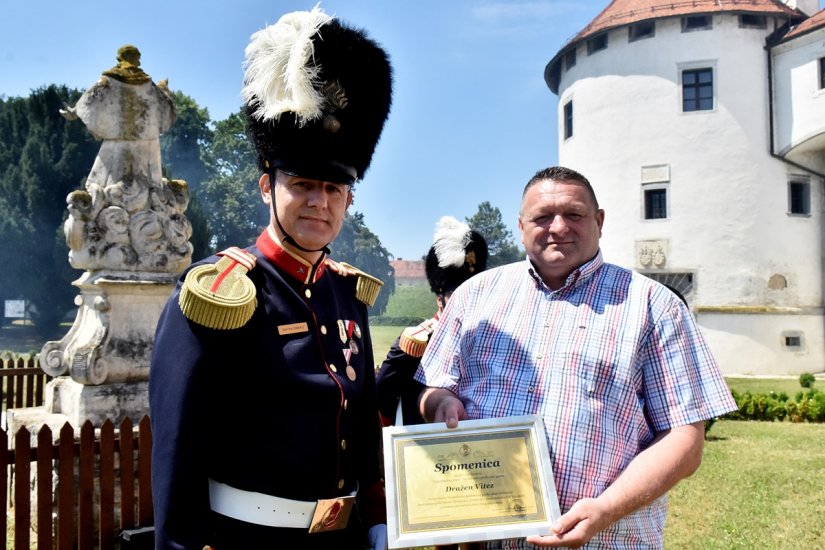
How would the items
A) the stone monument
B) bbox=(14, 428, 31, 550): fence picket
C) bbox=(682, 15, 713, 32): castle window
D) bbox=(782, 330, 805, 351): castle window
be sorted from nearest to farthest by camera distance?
bbox=(14, 428, 31, 550): fence picket → the stone monument → bbox=(782, 330, 805, 351): castle window → bbox=(682, 15, 713, 32): castle window

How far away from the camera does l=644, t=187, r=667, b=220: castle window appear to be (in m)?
24.3

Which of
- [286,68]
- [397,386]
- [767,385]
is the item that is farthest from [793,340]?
[286,68]

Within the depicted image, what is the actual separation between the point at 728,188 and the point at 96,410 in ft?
74.1

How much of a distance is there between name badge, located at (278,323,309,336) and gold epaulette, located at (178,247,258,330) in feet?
0.48

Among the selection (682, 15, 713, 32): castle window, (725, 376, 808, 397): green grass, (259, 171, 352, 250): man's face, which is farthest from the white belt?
(682, 15, 713, 32): castle window

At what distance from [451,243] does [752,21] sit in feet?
77.0

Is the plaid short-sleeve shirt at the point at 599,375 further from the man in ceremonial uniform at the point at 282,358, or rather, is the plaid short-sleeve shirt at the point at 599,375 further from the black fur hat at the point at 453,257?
the black fur hat at the point at 453,257

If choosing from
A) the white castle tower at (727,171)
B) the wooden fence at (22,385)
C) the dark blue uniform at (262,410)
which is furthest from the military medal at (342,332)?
the white castle tower at (727,171)

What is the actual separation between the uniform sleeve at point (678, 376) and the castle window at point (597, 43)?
24.9 metres

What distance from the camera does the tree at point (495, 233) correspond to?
57812 millimetres

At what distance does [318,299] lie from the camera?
2732 millimetres

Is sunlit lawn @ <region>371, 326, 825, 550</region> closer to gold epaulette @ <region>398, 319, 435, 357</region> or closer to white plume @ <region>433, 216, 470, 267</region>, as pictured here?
white plume @ <region>433, 216, 470, 267</region>

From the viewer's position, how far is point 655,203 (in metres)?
24.5

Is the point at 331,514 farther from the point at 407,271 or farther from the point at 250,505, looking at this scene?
the point at 407,271
